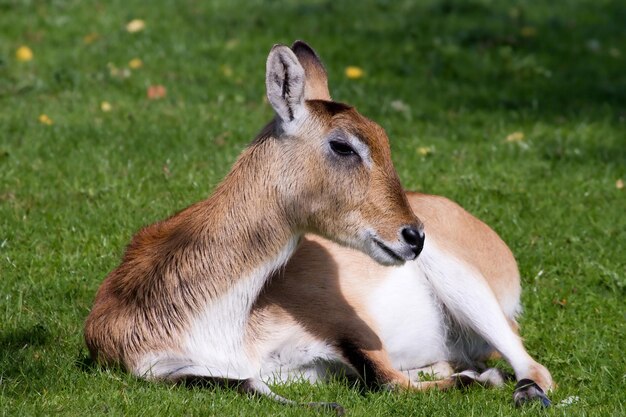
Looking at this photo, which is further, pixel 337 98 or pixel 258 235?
pixel 337 98

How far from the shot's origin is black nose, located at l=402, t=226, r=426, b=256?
5.46 metres

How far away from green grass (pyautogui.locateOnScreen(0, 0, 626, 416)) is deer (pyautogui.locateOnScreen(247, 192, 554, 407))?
0.15 meters

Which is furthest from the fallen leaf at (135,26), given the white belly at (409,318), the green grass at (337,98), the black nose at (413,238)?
the black nose at (413,238)

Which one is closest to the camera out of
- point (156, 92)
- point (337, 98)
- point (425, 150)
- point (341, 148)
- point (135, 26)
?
point (341, 148)

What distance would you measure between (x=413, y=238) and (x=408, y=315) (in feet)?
3.08

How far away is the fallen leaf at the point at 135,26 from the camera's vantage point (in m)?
12.6

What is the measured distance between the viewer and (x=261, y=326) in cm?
573

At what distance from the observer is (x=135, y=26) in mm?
12672

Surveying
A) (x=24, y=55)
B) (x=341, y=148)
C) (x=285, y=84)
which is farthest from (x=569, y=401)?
(x=24, y=55)

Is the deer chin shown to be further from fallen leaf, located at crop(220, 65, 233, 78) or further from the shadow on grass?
fallen leaf, located at crop(220, 65, 233, 78)

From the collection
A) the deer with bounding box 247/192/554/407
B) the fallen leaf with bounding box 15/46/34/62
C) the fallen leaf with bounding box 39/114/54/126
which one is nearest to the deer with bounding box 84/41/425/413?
the deer with bounding box 247/192/554/407

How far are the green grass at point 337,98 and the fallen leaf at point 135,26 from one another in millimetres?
99

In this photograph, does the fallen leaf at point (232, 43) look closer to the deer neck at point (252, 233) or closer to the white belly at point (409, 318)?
→ the white belly at point (409, 318)

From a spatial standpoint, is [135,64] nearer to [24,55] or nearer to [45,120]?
[24,55]
